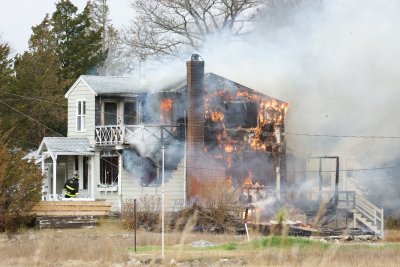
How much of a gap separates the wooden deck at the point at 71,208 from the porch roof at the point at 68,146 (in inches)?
184

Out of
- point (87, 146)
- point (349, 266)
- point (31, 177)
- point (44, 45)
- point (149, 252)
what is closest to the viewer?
point (349, 266)

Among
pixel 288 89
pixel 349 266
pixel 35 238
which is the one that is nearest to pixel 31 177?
pixel 35 238

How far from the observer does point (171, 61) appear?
5994 centimetres

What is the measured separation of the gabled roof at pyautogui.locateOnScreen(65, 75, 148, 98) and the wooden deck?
666 centimetres

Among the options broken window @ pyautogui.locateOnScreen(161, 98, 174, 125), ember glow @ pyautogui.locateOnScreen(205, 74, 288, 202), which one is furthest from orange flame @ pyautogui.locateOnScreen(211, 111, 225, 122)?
broken window @ pyautogui.locateOnScreen(161, 98, 174, 125)

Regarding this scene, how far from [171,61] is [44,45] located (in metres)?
9.67

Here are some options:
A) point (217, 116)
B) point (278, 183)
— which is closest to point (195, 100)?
point (217, 116)

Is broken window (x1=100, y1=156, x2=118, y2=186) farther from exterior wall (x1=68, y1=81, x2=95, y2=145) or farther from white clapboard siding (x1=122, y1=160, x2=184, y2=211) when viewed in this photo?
white clapboard siding (x1=122, y1=160, x2=184, y2=211)

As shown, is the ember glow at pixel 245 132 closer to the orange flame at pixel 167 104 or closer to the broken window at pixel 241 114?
the broken window at pixel 241 114

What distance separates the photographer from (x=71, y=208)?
4366 cm

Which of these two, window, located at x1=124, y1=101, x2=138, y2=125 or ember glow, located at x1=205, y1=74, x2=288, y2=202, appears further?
window, located at x1=124, y1=101, x2=138, y2=125

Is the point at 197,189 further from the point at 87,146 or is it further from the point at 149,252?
the point at 149,252

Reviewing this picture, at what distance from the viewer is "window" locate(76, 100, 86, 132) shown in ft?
167

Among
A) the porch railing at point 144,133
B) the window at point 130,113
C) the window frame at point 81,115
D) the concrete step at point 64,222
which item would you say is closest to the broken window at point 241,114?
the porch railing at point 144,133
